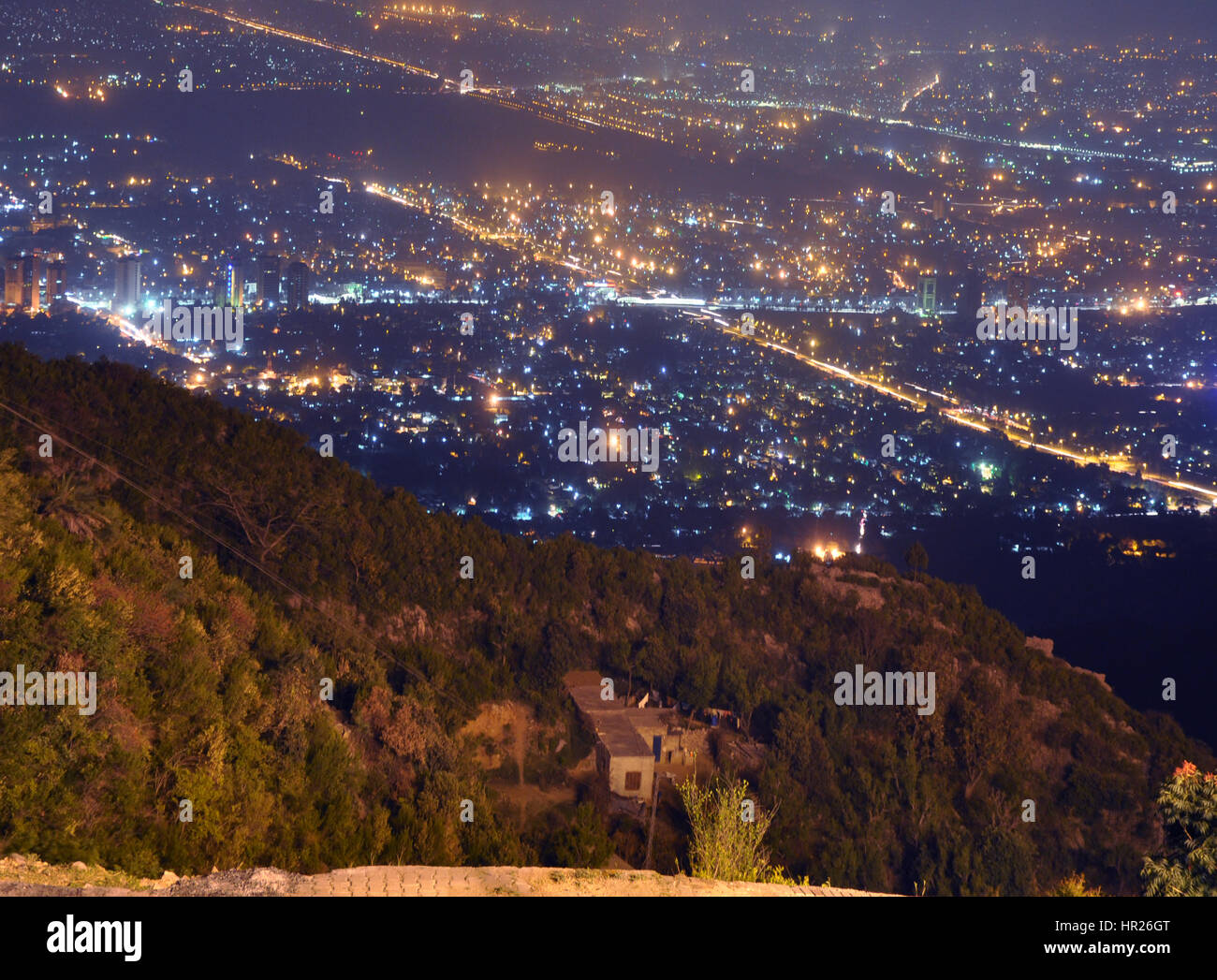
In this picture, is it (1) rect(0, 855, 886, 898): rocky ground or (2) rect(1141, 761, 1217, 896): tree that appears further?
(2) rect(1141, 761, 1217, 896): tree

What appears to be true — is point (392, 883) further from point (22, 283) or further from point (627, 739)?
point (22, 283)

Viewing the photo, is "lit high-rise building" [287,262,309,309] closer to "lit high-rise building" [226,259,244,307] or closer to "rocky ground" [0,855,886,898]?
"lit high-rise building" [226,259,244,307]

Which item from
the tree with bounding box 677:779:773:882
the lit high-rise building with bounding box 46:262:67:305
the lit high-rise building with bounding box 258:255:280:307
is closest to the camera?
the tree with bounding box 677:779:773:882

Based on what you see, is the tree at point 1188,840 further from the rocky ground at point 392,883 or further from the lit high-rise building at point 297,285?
the lit high-rise building at point 297,285

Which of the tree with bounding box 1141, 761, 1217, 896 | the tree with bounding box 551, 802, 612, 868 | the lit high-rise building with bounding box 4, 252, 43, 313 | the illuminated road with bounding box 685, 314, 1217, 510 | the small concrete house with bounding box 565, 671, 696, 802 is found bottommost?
the small concrete house with bounding box 565, 671, 696, 802

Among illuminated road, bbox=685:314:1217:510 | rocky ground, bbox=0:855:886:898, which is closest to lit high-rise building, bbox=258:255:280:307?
illuminated road, bbox=685:314:1217:510
